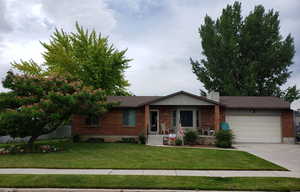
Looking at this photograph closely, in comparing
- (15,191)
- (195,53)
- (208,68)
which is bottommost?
(15,191)

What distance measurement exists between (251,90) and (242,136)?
15348 millimetres

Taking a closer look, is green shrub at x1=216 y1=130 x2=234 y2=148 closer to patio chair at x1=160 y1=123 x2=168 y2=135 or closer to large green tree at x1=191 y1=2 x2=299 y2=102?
patio chair at x1=160 y1=123 x2=168 y2=135

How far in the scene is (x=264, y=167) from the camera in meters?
10.3

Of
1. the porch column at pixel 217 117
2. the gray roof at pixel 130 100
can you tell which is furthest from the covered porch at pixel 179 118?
the gray roof at pixel 130 100

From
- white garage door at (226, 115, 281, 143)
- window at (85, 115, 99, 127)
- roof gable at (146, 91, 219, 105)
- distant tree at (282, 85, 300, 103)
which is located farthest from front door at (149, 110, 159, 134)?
distant tree at (282, 85, 300, 103)

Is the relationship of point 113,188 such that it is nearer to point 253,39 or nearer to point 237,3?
point 253,39

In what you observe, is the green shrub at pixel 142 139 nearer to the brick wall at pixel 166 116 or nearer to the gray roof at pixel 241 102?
the gray roof at pixel 241 102

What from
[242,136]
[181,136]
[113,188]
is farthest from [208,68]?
[113,188]

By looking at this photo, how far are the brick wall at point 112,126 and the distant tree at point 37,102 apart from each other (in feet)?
17.5

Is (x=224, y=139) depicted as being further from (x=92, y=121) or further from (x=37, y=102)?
(x=37, y=102)

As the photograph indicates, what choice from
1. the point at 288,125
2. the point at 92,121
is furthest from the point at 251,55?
the point at 92,121

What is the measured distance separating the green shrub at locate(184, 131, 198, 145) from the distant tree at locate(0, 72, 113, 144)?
23.7 feet

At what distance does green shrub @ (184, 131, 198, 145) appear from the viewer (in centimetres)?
1933

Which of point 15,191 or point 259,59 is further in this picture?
point 259,59
